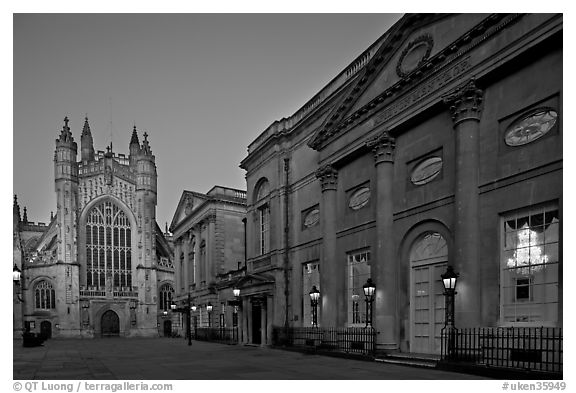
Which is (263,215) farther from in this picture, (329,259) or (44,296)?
(44,296)

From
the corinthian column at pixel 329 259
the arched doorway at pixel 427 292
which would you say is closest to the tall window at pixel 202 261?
the corinthian column at pixel 329 259

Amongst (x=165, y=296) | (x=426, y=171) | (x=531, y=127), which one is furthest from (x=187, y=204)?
(x=531, y=127)

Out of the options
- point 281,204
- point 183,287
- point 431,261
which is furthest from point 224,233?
point 431,261

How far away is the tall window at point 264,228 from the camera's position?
33.3m

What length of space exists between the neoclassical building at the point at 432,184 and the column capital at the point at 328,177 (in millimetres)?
64

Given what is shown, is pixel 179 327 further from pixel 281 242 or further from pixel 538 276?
pixel 538 276

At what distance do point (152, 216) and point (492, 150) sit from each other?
63.7 meters

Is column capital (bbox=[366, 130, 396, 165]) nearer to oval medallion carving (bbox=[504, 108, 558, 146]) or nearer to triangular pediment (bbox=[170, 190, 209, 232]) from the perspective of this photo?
oval medallion carving (bbox=[504, 108, 558, 146])

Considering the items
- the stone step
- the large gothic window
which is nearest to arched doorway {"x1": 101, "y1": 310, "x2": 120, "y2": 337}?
the large gothic window

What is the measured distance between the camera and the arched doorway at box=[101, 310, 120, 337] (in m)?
71.3

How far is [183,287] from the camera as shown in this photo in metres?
57.2

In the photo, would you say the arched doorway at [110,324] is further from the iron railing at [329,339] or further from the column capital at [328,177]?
the column capital at [328,177]

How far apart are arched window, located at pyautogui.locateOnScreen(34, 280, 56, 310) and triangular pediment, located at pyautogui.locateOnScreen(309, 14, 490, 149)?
55.6 meters

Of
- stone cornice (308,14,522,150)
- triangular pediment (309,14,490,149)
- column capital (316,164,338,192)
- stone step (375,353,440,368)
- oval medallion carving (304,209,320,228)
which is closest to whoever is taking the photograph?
stone cornice (308,14,522,150)
